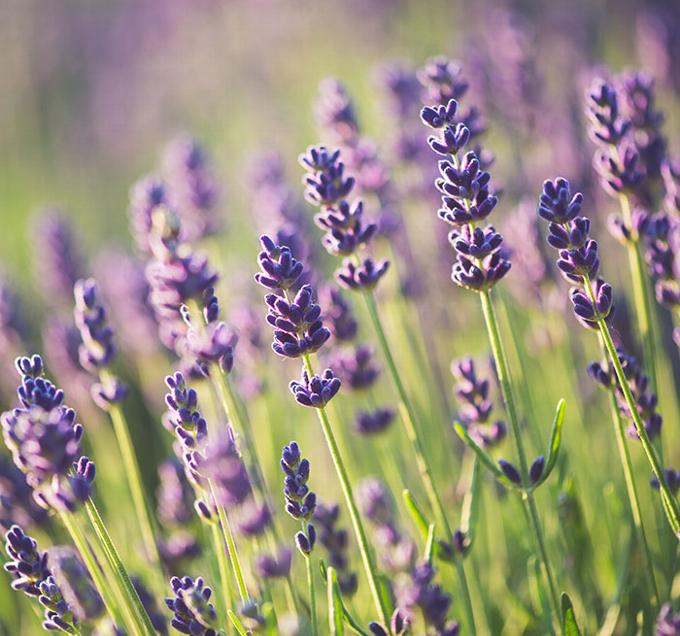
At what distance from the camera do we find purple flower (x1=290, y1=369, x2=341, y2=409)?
1.84 metres

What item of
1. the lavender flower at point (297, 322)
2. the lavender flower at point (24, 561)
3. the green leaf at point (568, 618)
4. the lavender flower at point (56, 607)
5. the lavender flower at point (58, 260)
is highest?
the lavender flower at point (297, 322)

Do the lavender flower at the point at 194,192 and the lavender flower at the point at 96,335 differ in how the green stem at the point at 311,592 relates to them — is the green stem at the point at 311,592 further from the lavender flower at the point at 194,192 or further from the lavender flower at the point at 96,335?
the lavender flower at the point at 194,192

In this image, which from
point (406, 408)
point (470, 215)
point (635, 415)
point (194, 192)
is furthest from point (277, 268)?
point (194, 192)

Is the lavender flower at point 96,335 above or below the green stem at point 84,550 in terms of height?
above

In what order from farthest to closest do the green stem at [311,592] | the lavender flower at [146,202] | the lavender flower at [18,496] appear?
the lavender flower at [146,202], the lavender flower at [18,496], the green stem at [311,592]

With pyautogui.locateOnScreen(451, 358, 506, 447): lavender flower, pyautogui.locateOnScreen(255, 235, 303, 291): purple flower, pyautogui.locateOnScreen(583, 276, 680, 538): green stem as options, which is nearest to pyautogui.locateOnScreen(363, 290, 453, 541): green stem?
pyautogui.locateOnScreen(451, 358, 506, 447): lavender flower

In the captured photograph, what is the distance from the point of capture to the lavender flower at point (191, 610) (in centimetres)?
171

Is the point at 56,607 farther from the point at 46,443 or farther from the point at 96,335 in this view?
the point at 96,335

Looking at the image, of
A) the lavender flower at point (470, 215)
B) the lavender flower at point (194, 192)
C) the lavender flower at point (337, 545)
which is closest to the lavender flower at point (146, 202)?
the lavender flower at point (194, 192)

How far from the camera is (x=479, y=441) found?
8.13ft

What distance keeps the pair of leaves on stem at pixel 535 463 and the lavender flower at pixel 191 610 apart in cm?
67

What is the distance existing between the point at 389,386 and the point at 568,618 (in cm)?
254

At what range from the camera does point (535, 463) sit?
6.59ft

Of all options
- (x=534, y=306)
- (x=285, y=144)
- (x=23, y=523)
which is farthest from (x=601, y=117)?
(x=285, y=144)
